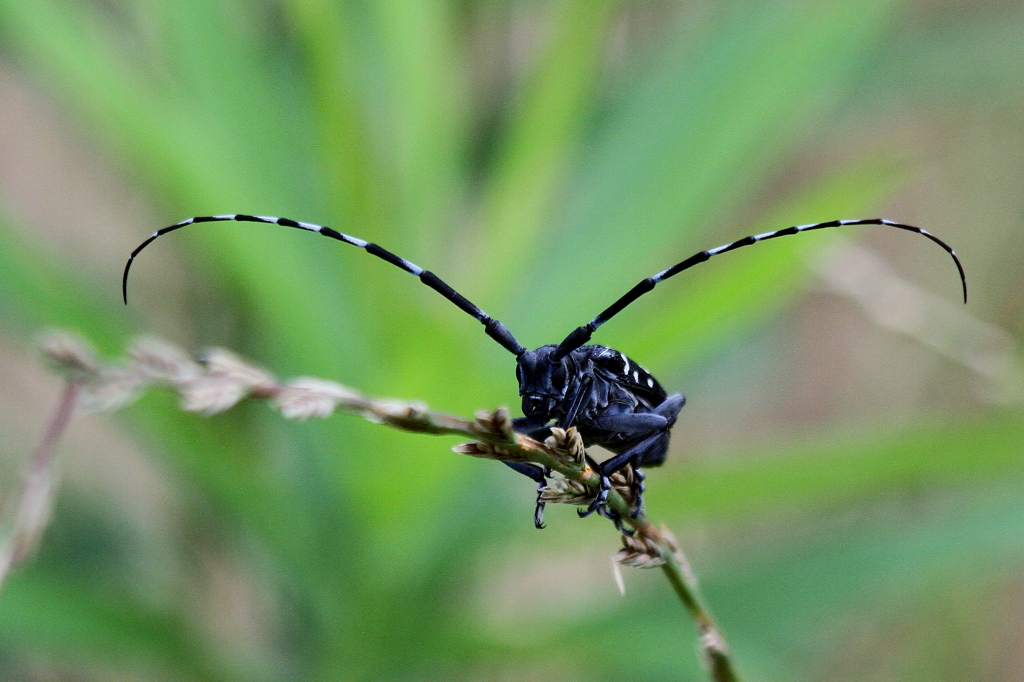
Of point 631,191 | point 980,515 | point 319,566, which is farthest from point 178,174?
point 980,515

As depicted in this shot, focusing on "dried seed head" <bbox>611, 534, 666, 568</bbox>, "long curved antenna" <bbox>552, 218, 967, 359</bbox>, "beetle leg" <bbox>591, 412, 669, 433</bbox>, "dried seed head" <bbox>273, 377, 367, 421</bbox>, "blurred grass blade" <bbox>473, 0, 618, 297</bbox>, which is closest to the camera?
"dried seed head" <bbox>273, 377, 367, 421</bbox>

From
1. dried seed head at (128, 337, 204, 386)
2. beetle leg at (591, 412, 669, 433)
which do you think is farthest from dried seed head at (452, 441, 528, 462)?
beetle leg at (591, 412, 669, 433)

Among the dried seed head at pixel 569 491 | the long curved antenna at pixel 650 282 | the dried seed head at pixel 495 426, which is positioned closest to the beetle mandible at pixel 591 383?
the long curved antenna at pixel 650 282

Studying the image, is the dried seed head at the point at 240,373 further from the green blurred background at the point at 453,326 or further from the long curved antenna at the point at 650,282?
the green blurred background at the point at 453,326

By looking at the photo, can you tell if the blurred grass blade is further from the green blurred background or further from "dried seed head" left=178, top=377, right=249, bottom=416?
"dried seed head" left=178, top=377, right=249, bottom=416

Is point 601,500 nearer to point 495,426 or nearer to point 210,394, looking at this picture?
point 495,426

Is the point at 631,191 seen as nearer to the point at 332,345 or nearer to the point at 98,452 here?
the point at 332,345

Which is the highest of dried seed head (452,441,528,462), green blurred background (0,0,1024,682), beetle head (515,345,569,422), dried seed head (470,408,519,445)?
green blurred background (0,0,1024,682)
